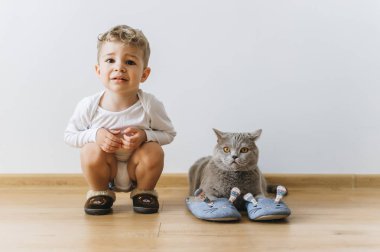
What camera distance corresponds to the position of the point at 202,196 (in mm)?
1530

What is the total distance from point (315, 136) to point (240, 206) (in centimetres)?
57

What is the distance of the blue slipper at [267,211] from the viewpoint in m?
1.38

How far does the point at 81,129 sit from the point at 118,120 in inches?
5.2

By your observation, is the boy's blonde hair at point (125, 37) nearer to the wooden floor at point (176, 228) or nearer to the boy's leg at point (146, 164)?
the boy's leg at point (146, 164)

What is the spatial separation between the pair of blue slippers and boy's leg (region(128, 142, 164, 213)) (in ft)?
0.48

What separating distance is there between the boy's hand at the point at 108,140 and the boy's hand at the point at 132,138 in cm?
2

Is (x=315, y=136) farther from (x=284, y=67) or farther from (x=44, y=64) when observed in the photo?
(x=44, y=64)

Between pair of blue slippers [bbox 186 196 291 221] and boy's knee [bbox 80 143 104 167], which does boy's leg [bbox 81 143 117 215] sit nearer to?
boy's knee [bbox 80 143 104 167]

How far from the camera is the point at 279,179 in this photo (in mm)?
1969

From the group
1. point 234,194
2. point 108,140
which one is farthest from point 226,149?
point 108,140

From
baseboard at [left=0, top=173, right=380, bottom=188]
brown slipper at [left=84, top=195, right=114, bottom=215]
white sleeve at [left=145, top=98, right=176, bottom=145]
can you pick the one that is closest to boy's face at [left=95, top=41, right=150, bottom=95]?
white sleeve at [left=145, top=98, right=176, bottom=145]

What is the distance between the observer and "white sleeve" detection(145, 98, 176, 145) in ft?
5.17

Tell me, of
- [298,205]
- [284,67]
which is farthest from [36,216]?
[284,67]

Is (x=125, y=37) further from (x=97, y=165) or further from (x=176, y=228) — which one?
(x=176, y=228)
